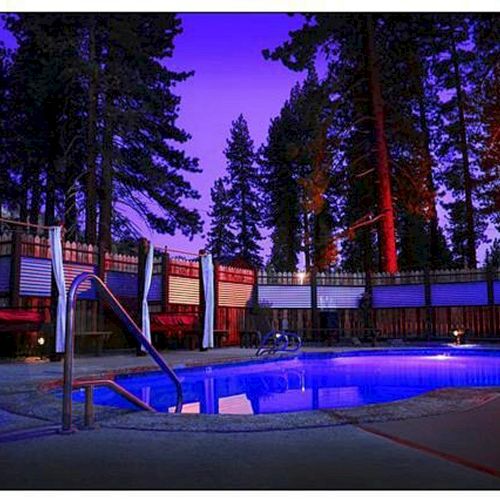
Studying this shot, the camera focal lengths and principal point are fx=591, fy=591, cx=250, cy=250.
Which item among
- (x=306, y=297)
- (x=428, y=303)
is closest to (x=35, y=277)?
(x=306, y=297)

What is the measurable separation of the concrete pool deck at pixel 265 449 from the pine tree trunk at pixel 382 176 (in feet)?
48.7

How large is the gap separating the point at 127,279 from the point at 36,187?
12.1 meters

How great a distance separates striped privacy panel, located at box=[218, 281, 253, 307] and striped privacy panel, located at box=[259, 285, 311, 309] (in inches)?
21.7

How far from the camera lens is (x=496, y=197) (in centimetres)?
2388

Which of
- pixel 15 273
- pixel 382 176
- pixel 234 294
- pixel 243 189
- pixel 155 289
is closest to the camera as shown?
pixel 15 273

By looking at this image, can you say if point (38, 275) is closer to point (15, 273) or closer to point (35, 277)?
point (35, 277)

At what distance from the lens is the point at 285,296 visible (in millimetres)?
17969

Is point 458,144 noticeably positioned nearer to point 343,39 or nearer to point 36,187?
point 343,39

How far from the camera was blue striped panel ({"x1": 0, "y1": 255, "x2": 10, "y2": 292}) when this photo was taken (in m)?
11.1

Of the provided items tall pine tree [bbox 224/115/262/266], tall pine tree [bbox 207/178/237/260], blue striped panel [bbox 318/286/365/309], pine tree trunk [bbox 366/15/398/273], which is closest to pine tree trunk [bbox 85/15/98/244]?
blue striped panel [bbox 318/286/365/309]

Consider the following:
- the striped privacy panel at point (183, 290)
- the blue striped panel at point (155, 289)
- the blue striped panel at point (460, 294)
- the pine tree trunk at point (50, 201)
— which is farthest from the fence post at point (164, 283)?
the pine tree trunk at point (50, 201)

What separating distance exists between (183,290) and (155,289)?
734mm

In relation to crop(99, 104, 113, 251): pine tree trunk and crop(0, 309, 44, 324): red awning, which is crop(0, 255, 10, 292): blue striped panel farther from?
crop(99, 104, 113, 251): pine tree trunk
